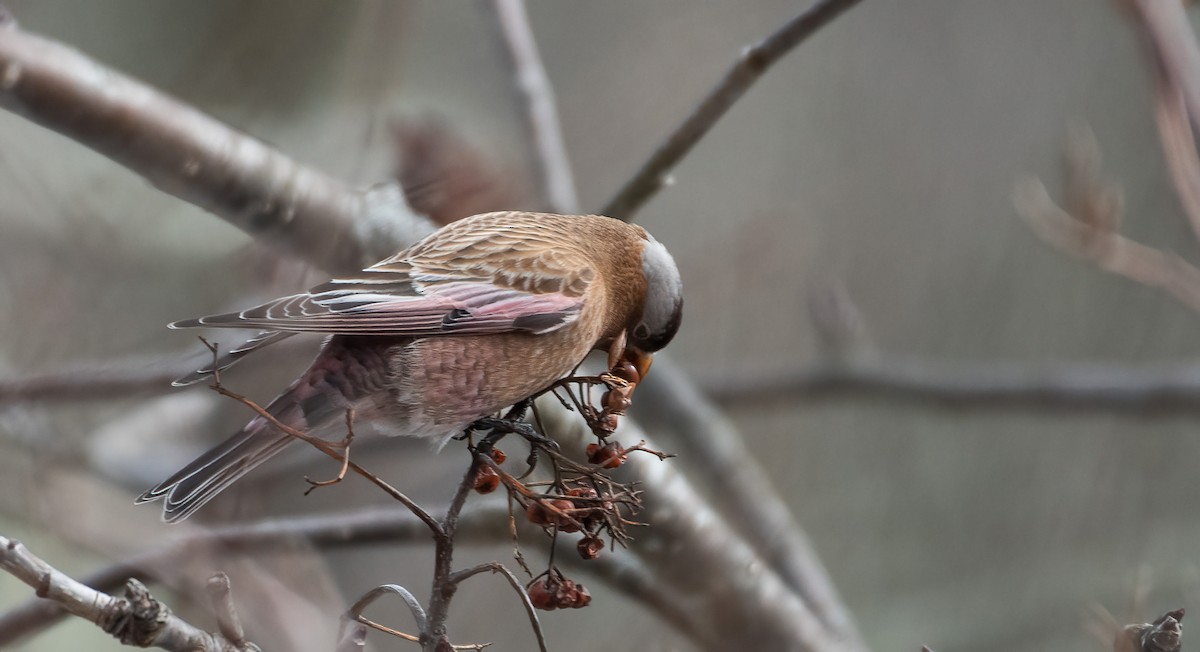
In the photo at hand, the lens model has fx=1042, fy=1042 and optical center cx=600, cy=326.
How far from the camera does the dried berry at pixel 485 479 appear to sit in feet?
3.88

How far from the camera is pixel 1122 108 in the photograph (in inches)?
218

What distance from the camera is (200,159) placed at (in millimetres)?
1895

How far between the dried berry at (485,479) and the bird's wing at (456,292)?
0.29m

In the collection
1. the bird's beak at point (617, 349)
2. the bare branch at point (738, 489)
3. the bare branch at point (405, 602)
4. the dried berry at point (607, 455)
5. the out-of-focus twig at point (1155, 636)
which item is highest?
the bare branch at point (738, 489)

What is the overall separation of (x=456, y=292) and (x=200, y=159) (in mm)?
638

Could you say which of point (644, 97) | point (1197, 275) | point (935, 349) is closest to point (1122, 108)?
point (935, 349)

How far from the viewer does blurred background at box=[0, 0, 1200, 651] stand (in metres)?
3.70

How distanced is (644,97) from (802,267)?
46.4 inches

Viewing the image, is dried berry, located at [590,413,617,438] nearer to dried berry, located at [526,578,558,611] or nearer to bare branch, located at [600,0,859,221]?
dried berry, located at [526,578,558,611]

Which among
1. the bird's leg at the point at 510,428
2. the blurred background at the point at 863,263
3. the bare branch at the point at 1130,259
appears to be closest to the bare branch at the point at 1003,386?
the blurred background at the point at 863,263

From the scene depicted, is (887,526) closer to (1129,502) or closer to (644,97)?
(1129,502)

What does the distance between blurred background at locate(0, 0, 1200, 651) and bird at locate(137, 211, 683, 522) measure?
1.22 m

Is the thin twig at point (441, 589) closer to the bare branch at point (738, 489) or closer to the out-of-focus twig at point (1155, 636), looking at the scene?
the out-of-focus twig at point (1155, 636)

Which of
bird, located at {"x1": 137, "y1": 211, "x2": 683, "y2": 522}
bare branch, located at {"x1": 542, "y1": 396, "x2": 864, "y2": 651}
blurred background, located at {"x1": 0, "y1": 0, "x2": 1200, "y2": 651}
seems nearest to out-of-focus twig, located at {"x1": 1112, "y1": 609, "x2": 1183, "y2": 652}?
bird, located at {"x1": 137, "y1": 211, "x2": 683, "y2": 522}
